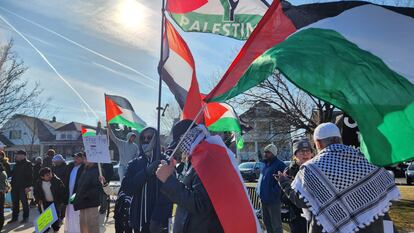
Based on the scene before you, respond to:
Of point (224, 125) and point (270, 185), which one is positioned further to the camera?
Result: point (224, 125)

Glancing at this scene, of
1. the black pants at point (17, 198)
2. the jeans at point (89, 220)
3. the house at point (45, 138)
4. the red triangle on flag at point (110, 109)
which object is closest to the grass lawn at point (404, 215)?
the jeans at point (89, 220)

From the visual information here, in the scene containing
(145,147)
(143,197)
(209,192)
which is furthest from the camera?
(145,147)

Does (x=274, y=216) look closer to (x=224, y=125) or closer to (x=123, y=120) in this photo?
(x=224, y=125)

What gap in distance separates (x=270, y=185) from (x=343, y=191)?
170 inches

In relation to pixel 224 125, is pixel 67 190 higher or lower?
lower

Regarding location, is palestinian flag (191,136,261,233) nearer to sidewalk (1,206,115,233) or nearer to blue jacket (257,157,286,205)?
blue jacket (257,157,286,205)

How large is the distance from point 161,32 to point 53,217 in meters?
3.02

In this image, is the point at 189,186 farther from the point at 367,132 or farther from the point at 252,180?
the point at 252,180

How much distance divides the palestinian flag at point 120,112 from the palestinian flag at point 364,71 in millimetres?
5882

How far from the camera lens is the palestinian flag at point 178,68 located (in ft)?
17.2

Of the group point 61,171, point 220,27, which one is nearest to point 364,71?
point 220,27

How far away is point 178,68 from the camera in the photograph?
5.57 metres

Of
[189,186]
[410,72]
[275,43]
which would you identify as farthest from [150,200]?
[410,72]

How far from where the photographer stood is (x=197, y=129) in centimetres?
354
